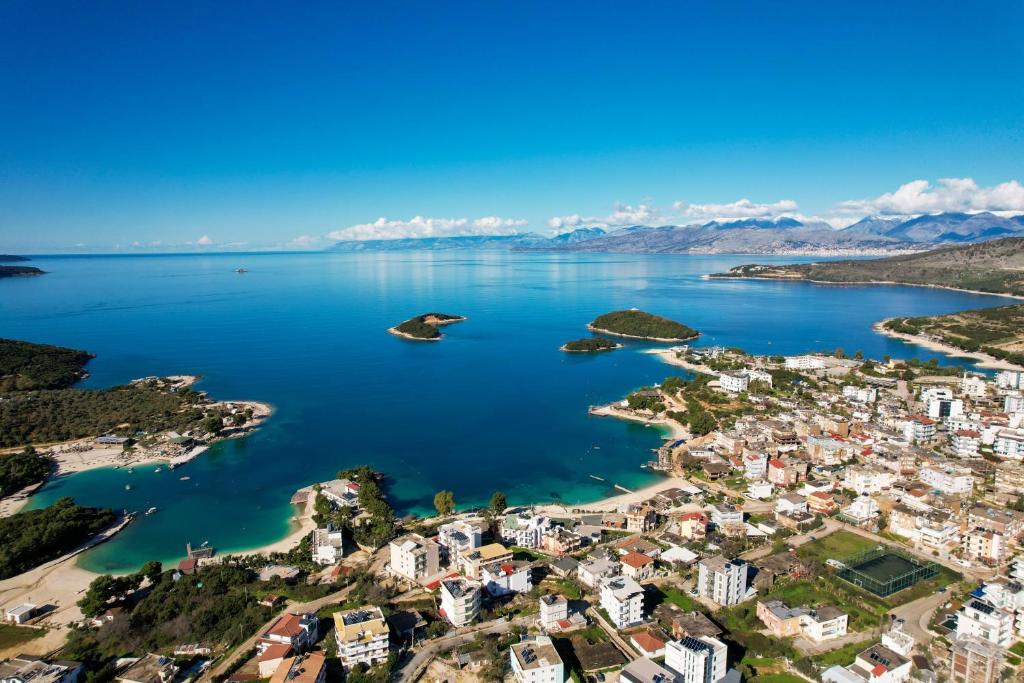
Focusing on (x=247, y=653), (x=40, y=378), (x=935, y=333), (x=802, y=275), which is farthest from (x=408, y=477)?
(x=802, y=275)

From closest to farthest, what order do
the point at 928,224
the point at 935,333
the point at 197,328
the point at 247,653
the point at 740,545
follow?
the point at 247,653 < the point at 740,545 < the point at 935,333 < the point at 197,328 < the point at 928,224

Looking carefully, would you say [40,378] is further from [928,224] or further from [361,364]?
[928,224]

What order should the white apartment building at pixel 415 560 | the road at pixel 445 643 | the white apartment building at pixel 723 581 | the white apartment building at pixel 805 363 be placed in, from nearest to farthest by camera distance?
the road at pixel 445 643 < the white apartment building at pixel 723 581 < the white apartment building at pixel 415 560 < the white apartment building at pixel 805 363

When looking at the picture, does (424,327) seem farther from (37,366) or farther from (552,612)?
(552,612)

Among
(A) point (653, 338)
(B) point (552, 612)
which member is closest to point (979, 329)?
(A) point (653, 338)

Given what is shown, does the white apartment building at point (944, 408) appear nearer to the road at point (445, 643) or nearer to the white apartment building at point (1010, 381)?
the white apartment building at point (1010, 381)

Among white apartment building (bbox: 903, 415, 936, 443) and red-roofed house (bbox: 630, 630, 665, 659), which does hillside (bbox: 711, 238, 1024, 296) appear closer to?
white apartment building (bbox: 903, 415, 936, 443)

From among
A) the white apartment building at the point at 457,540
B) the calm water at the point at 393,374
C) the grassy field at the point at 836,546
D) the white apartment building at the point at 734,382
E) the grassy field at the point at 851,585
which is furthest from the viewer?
the white apartment building at the point at 734,382

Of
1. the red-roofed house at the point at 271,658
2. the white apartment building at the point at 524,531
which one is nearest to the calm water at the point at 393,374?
the white apartment building at the point at 524,531
